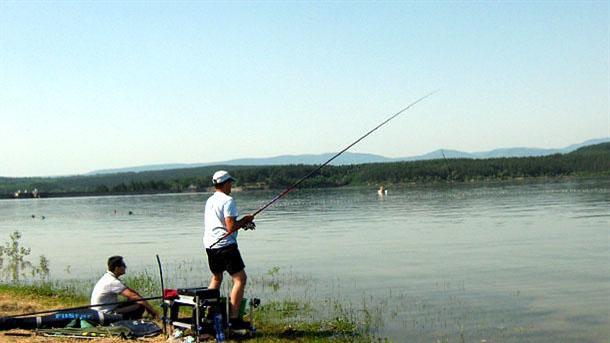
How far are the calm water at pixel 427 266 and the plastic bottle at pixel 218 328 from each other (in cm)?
310

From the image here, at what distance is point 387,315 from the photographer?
12.2 m

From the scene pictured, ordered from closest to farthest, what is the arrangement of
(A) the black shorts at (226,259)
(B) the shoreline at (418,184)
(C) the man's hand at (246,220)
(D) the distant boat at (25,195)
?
(C) the man's hand at (246,220) → (A) the black shorts at (226,259) → (B) the shoreline at (418,184) → (D) the distant boat at (25,195)

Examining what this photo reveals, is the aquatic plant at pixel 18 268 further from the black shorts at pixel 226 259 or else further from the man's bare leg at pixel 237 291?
the black shorts at pixel 226 259

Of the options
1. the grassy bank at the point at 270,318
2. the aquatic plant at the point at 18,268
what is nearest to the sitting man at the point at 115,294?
the grassy bank at the point at 270,318

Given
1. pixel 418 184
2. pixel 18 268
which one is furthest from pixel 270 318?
pixel 418 184

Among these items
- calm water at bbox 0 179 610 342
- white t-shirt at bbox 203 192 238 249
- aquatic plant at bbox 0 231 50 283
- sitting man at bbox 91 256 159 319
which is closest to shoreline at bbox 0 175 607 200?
calm water at bbox 0 179 610 342

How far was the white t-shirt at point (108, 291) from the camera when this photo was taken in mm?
9891

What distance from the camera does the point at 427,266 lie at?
18.6m

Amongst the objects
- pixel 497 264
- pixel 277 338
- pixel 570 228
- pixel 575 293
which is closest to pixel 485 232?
pixel 570 228

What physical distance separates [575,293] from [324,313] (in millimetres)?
5232

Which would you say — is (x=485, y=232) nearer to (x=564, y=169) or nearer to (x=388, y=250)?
(x=388, y=250)

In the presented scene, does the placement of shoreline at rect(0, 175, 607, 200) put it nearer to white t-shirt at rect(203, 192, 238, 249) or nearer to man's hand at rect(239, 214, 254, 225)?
man's hand at rect(239, 214, 254, 225)

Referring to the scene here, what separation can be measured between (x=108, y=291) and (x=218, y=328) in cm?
210

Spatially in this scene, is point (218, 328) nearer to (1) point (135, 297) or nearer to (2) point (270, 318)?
(1) point (135, 297)
